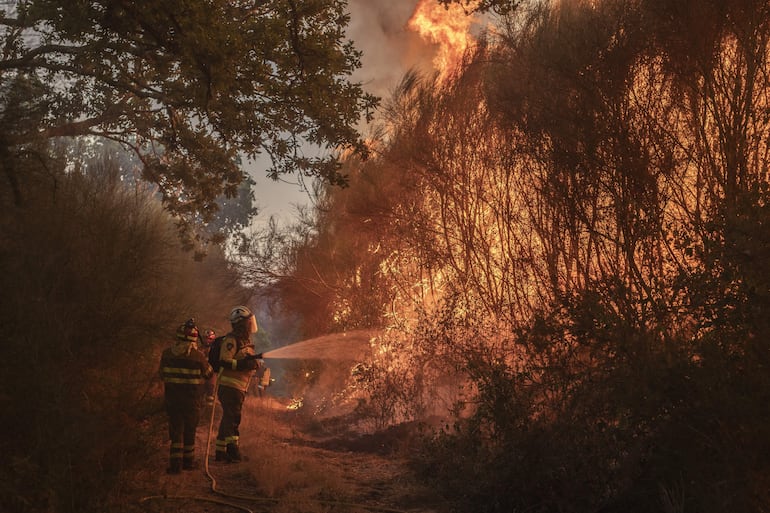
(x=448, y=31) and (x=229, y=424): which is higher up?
(x=448, y=31)

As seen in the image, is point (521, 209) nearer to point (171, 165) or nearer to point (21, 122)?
point (171, 165)

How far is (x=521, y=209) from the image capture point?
447 inches

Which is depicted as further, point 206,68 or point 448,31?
point 448,31

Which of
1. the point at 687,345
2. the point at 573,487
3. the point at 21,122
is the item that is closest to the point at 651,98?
the point at 687,345

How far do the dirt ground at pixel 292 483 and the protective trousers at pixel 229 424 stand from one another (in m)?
0.16

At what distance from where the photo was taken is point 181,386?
324 inches

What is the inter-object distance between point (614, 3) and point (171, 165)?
24.5ft

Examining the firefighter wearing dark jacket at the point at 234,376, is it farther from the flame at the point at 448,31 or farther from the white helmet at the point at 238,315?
the flame at the point at 448,31

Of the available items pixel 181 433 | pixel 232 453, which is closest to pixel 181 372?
pixel 181 433

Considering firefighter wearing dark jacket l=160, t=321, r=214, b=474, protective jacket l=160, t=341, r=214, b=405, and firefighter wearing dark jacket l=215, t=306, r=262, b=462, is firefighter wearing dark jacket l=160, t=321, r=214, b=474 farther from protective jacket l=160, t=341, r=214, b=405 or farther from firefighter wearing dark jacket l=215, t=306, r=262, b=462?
firefighter wearing dark jacket l=215, t=306, r=262, b=462

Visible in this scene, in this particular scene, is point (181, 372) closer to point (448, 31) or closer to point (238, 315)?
point (238, 315)

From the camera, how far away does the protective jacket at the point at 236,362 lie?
29.8 ft

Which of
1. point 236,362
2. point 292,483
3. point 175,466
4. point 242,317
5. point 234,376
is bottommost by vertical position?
point 292,483

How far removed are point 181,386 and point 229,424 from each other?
122 cm
